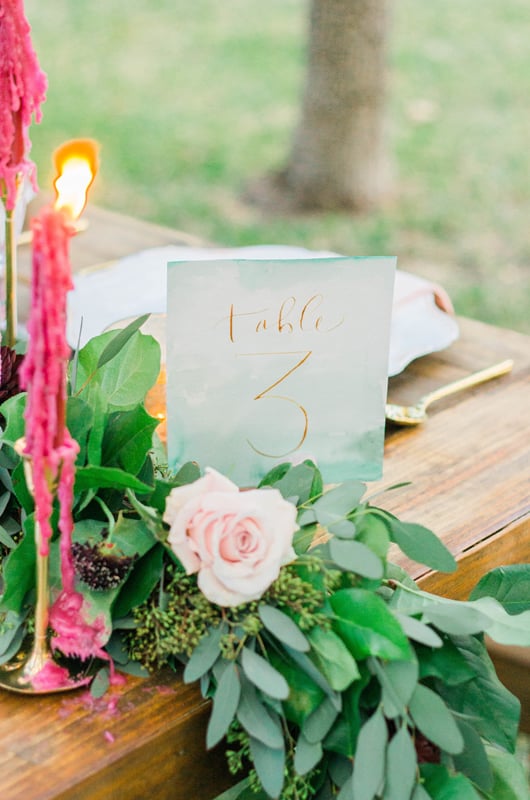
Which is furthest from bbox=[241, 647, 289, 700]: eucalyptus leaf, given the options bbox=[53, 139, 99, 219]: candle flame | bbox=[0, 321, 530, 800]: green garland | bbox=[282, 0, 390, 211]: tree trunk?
bbox=[282, 0, 390, 211]: tree trunk

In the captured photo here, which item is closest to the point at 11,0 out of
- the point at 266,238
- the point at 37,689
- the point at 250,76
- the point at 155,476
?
the point at 155,476

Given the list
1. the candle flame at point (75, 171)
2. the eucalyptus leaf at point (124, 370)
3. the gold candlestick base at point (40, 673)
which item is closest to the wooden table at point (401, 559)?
the gold candlestick base at point (40, 673)

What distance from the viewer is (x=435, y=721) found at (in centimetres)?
73

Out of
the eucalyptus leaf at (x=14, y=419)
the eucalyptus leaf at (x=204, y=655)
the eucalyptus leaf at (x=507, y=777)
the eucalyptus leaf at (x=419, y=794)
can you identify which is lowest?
the eucalyptus leaf at (x=507, y=777)

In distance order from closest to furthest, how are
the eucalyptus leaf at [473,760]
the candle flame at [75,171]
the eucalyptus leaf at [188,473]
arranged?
the eucalyptus leaf at [473,760] → the eucalyptus leaf at [188,473] → the candle flame at [75,171]

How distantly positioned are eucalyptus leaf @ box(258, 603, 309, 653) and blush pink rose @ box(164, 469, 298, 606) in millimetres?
14

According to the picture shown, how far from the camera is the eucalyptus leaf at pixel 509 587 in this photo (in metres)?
0.89

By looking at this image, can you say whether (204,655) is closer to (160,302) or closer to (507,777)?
(507,777)

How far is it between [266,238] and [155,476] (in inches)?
132

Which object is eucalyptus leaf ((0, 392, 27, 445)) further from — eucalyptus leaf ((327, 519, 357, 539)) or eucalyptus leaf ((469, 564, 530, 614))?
eucalyptus leaf ((469, 564, 530, 614))

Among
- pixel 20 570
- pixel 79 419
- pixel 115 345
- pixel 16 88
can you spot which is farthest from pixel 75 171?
pixel 20 570

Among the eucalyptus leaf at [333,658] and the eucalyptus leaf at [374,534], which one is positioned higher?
the eucalyptus leaf at [374,534]

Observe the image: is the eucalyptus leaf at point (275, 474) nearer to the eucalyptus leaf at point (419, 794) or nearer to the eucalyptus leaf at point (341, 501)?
the eucalyptus leaf at point (341, 501)

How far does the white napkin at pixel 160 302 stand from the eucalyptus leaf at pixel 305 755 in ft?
2.21
